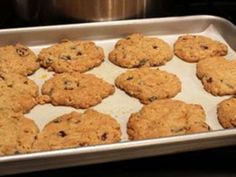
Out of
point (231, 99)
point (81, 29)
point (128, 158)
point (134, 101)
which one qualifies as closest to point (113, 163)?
point (128, 158)

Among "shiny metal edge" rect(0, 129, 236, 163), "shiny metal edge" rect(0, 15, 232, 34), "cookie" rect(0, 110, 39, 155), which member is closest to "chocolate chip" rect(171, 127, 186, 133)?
"shiny metal edge" rect(0, 129, 236, 163)

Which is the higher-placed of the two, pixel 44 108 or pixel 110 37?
pixel 110 37

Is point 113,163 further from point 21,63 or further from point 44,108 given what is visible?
point 21,63

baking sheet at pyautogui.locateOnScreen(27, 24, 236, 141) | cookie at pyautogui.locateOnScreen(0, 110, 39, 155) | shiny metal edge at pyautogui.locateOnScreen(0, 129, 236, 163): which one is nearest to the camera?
shiny metal edge at pyautogui.locateOnScreen(0, 129, 236, 163)

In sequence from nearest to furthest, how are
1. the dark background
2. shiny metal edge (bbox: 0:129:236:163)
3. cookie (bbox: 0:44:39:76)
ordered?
shiny metal edge (bbox: 0:129:236:163)
cookie (bbox: 0:44:39:76)
the dark background

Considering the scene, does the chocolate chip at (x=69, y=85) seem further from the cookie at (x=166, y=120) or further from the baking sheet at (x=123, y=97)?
the cookie at (x=166, y=120)

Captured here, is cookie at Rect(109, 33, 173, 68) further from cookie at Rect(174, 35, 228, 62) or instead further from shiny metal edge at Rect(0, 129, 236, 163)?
Answer: shiny metal edge at Rect(0, 129, 236, 163)

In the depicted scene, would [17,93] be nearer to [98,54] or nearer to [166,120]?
[98,54]
